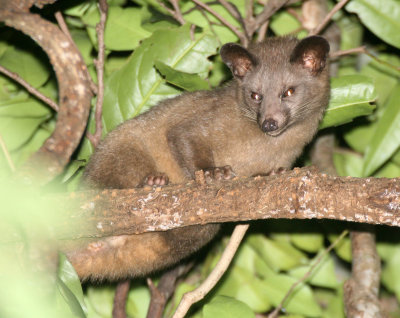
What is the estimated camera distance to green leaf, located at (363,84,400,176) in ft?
15.0

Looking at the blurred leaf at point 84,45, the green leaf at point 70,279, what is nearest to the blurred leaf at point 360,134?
the blurred leaf at point 84,45

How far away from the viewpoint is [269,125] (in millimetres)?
4238

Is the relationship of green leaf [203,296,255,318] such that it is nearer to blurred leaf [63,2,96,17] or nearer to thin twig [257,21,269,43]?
thin twig [257,21,269,43]

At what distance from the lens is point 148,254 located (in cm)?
408

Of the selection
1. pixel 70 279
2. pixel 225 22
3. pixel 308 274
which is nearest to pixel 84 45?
pixel 225 22

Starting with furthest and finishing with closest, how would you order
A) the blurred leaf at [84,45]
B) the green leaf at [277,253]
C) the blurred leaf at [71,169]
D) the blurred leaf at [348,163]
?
1. the blurred leaf at [348,163]
2. the blurred leaf at [84,45]
3. the green leaf at [277,253]
4. the blurred leaf at [71,169]

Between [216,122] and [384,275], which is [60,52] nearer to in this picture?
[216,122]

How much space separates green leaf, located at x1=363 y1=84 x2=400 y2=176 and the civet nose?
964 millimetres

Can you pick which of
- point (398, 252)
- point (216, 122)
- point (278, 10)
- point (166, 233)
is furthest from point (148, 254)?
point (278, 10)

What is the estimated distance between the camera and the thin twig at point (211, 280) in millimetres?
3553

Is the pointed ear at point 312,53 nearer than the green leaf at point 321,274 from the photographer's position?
Yes

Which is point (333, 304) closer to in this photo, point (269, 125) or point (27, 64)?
point (269, 125)

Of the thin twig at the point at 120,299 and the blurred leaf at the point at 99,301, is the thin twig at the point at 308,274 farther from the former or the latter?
the blurred leaf at the point at 99,301

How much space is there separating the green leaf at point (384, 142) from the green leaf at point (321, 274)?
898 millimetres
